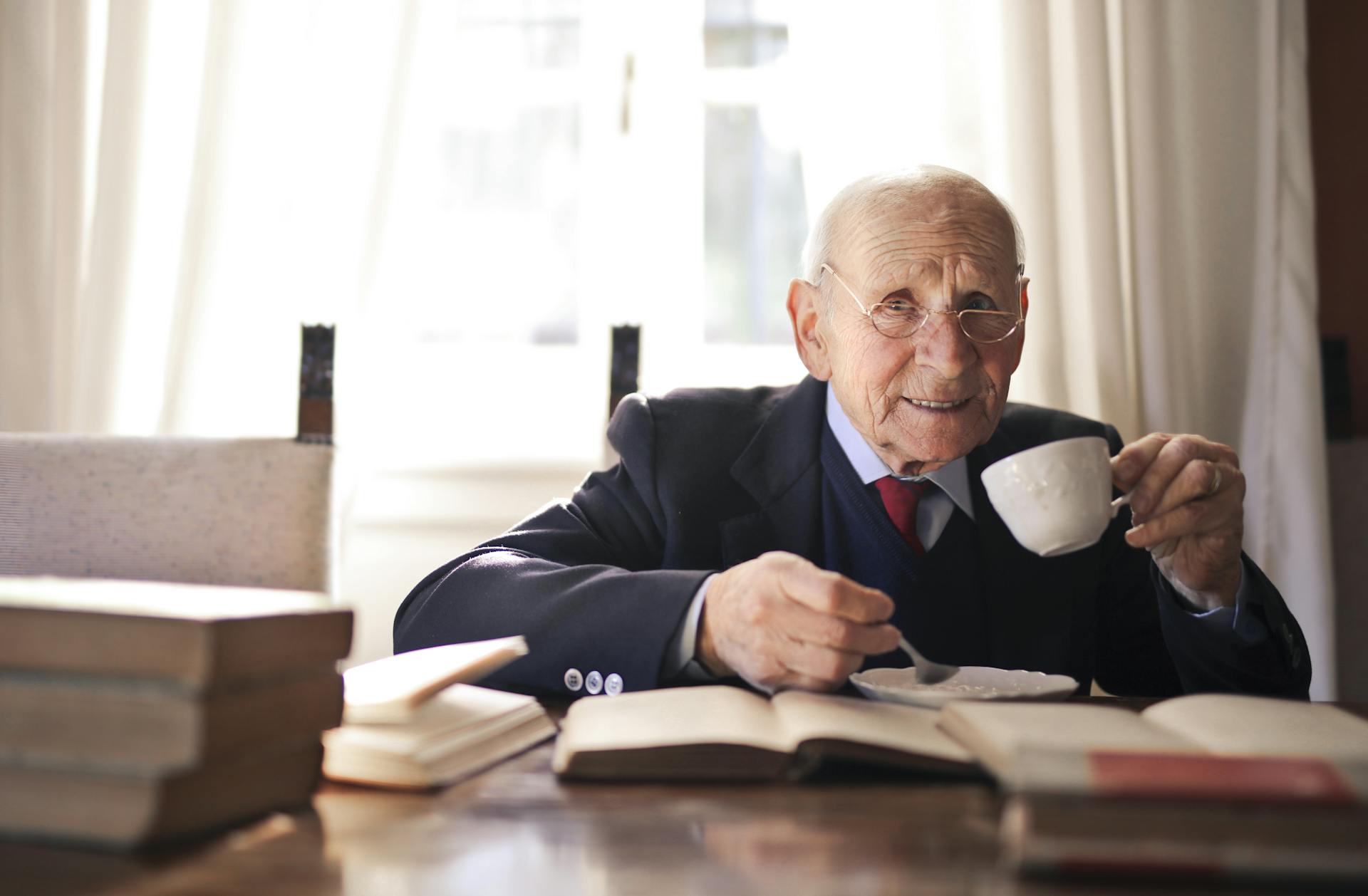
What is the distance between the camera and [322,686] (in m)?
0.69

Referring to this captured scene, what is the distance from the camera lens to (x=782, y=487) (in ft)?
5.04

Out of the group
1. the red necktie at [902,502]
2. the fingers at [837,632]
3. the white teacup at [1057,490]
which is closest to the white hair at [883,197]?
the red necktie at [902,502]

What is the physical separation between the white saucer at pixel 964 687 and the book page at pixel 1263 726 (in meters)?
0.13

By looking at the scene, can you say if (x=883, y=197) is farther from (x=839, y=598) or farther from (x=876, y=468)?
(x=839, y=598)

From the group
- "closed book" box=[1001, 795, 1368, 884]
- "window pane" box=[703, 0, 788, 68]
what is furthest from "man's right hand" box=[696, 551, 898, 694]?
"window pane" box=[703, 0, 788, 68]

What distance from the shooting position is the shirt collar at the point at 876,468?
155cm

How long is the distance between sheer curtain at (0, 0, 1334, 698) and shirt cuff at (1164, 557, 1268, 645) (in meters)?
0.88

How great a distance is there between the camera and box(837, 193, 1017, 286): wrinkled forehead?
147 cm

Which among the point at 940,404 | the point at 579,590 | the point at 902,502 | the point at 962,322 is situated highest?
the point at 962,322

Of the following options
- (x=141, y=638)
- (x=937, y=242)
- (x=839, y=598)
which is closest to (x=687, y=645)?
(x=839, y=598)

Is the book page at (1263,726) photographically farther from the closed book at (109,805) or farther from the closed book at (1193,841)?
the closed book at (109,805)

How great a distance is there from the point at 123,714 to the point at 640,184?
204 centimetres

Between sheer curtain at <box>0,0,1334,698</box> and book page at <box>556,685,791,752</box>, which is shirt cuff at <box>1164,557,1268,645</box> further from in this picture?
sheer curtain at <box>0,0,1334,698</box>

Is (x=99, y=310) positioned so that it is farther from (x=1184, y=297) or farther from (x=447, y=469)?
(x=1184, y=297)
